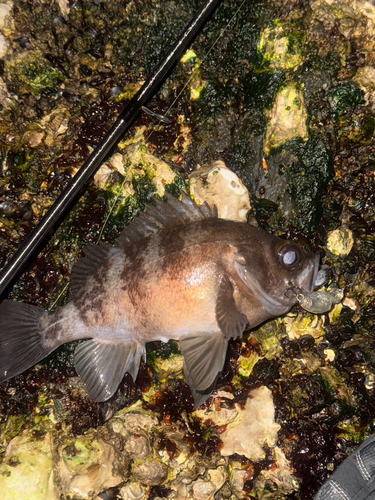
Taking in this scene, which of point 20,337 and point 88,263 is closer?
point 20,337

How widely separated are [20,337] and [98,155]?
62.4 inches

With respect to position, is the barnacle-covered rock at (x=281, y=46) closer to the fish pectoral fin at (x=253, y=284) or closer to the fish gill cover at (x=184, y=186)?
the fish gill cover at (x=184, y=186)

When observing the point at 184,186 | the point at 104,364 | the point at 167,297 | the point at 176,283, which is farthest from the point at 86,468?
the point at 184,186

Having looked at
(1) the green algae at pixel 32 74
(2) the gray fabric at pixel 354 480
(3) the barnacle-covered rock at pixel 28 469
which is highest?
(1) the green algae at pixel 32 74

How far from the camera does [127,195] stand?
301 cm

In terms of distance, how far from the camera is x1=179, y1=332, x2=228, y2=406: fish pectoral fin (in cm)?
246

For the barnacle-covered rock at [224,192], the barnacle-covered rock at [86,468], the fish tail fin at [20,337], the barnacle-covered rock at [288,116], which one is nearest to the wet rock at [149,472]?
the barnacle-covered rock at [86,468]

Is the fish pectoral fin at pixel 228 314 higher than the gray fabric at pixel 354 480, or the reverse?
the fish pectoral fin at pixel 228 314

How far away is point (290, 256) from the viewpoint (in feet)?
8.07

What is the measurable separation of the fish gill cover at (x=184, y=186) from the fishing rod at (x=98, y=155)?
0.87 ft

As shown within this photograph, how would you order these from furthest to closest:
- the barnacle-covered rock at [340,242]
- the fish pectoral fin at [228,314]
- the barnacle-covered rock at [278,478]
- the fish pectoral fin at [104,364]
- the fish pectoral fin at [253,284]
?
the barnacle-covered rock at [340,242]
the fish pectoral fin at [104,364]
the barnacle-covered rock at [278,478]
the fish pectoral fin at [253,284]
the fish pectoral fin at [228,314]

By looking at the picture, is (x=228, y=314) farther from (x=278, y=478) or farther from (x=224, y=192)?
(x=278, y=478)

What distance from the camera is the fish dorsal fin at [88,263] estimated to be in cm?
282

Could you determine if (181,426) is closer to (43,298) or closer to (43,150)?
(43,298)
